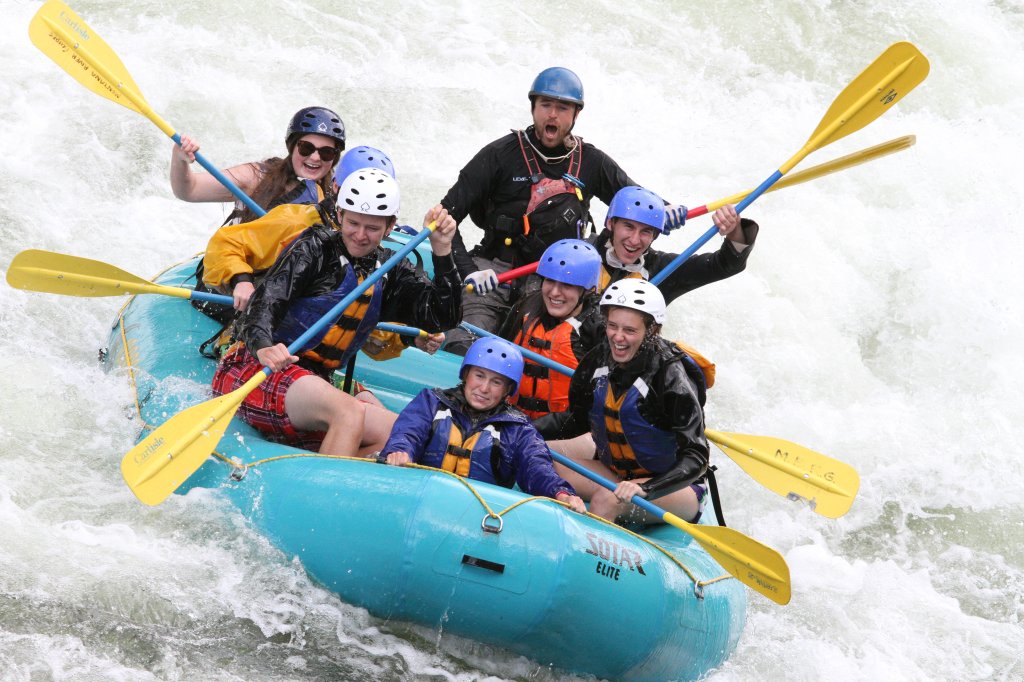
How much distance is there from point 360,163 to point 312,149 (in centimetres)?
25

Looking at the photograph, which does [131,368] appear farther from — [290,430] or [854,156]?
[854,156]

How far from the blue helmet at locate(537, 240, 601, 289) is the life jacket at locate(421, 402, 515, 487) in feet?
2.73

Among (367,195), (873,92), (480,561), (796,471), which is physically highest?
(873,92)

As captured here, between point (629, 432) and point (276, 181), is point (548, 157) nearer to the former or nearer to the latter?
point (276, 181)

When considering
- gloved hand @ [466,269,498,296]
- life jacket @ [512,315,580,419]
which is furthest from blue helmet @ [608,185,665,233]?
gloved hand @ [466,269,498,296]

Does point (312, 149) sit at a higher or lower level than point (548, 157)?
lower

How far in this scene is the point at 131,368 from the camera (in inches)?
200

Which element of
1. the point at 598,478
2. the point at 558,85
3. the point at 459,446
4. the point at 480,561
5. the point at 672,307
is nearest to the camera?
the point at 480,561

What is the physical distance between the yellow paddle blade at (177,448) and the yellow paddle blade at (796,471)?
1.69m

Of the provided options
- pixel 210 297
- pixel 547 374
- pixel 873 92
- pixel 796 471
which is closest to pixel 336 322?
pixel 210 297

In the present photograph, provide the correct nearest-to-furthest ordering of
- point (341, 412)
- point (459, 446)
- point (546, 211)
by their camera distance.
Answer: point (459, 446), point (341, 412), point (546, 211)

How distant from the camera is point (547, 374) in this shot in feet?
16.4

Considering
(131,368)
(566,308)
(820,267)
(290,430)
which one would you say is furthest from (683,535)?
(820,267)

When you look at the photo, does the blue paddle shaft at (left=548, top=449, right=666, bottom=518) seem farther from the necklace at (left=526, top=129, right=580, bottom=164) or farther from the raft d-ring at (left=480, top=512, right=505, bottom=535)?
the necklace at (left=526, top=129, right=580, bottom=164)
